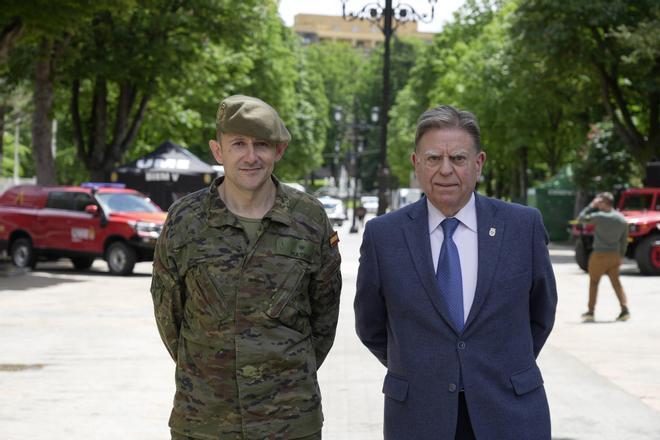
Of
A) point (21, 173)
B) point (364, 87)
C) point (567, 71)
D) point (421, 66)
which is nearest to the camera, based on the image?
point (567, 71)

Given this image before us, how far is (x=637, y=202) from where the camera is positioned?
30.6 meters

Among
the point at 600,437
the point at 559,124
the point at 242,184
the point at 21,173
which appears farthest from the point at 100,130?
Answer: the point at 21,173

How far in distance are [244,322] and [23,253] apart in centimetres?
2403

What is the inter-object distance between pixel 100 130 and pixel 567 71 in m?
15.4

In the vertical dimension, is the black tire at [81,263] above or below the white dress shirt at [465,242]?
below

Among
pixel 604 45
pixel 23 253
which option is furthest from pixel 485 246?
pixel 604 45

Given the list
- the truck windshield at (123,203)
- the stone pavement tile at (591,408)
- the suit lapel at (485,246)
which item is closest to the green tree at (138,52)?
the truck windshield at (123,203)

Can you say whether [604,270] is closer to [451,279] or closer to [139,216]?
[139,216]

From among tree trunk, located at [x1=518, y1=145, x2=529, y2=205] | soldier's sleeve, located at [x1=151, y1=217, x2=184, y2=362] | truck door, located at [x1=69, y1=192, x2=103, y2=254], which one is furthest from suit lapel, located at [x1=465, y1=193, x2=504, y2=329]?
tree trunk, located at [x1=518, y1=145, x2=529, y2=205]

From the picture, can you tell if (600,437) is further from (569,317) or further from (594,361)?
(569,317)

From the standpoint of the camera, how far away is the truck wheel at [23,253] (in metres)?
27.2

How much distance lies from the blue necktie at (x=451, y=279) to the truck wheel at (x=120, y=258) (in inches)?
863

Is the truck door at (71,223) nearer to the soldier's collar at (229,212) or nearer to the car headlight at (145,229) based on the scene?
the car headlight at (145,229)

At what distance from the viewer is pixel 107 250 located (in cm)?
2612
